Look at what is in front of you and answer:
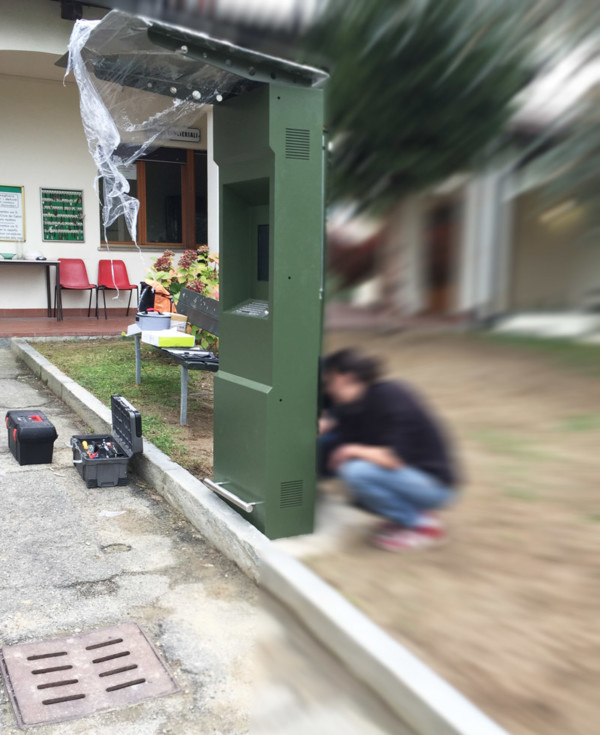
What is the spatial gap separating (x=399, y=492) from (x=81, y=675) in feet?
7.90

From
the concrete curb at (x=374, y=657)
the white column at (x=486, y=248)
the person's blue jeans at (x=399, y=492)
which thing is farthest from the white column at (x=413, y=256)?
the concrete curb at (x=374, y=657)

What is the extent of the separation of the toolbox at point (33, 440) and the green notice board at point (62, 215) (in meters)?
8.43

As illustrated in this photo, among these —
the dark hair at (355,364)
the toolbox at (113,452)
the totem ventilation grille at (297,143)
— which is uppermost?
the totem ventilation grille at (297,143)

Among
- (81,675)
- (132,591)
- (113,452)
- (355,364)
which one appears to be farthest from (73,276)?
(355,364)

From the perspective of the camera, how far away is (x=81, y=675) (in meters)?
2.71

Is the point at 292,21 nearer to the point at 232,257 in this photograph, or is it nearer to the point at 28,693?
the point at 28,693

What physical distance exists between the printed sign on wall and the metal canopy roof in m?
10.3

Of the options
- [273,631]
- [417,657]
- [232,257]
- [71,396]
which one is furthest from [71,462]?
[417,657]

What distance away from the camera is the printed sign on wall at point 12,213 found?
Answer: 12.8 m

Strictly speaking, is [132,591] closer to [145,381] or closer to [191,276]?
[145,381]

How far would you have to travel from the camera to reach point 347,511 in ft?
2.75

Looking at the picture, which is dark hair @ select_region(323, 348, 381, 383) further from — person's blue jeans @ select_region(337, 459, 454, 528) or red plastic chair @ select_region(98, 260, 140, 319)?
red plastic chair @ select_region(98, 260, 140, 319)

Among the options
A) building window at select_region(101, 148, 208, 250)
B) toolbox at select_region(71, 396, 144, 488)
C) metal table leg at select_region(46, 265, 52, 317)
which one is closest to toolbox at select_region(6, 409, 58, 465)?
toolbox at select_region(71, 396, 144, 488)

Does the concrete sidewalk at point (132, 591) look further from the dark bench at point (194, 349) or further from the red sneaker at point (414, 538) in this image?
the red sneaker at point (414, 538)
